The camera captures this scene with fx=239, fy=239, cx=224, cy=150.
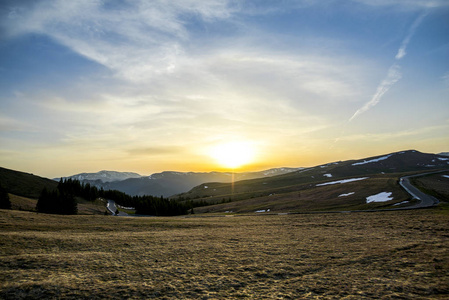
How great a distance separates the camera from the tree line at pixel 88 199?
245 ft

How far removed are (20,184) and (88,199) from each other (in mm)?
47732

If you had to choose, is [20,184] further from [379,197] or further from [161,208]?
[379,197]

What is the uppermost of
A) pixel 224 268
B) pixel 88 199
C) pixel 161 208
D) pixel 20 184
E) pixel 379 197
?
pixel 20 184

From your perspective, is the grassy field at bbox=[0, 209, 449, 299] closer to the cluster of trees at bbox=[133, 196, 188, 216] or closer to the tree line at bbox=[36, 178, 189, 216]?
the tree line at bbox=[36, 178, 189, 216]

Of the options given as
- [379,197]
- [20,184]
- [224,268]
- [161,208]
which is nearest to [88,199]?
[20,184]

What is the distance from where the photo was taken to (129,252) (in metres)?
17.7

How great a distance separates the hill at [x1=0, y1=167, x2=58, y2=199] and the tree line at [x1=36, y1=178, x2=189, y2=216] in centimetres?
1382

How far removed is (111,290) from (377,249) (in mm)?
18072

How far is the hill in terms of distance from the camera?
132 meters

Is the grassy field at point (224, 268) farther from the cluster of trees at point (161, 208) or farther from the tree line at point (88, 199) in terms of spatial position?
the cluster of trees at point (161, 208)

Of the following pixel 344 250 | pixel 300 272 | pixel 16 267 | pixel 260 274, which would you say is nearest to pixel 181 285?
pixel 260 274

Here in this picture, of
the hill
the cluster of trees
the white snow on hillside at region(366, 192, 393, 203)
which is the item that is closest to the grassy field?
the white snow on hillside at region(366, 192, 393, 203)

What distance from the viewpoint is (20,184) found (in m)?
144

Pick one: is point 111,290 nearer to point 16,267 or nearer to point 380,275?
point 16,267
